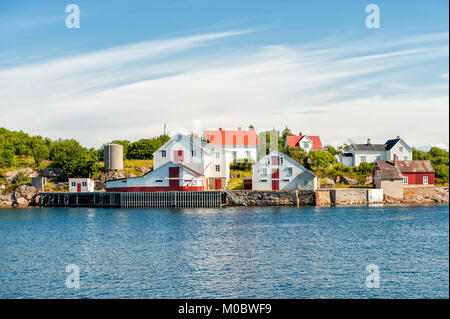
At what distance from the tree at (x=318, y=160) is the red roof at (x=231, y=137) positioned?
44.4ft

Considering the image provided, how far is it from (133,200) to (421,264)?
166 ft

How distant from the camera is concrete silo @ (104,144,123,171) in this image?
8081cm

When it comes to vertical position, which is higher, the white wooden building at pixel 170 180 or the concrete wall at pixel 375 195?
the white wooden building at pixel 170 180

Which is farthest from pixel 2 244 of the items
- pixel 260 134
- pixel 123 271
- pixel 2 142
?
pixel 260 134

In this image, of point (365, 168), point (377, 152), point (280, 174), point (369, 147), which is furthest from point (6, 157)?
point (377, 152)

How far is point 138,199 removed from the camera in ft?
228

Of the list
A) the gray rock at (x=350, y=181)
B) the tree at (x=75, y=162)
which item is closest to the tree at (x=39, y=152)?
the tree at (x=75, y=162)

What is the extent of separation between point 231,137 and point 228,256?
6032cm

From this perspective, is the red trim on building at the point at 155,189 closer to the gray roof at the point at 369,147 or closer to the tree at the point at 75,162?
the tree at the point at 75,162

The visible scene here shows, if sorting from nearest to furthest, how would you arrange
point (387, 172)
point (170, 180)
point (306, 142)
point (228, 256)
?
1. point (228, 256)
2. point (170, 180)
3. point (387, 172)
4. point (306, 142)

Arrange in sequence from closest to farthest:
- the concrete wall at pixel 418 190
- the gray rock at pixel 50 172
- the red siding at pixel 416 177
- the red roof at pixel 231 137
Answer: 1. the concrete wall at pixel 418 190
2. the red siding at pixel 416 177
3. the gray rock at pixel 50 172
4. the red roof at pixel 231 137

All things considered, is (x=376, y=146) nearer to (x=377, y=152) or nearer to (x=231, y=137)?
(x=377, y=152)

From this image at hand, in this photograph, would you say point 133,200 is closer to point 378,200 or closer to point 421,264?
A: point 378,200

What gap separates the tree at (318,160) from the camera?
256 ft
